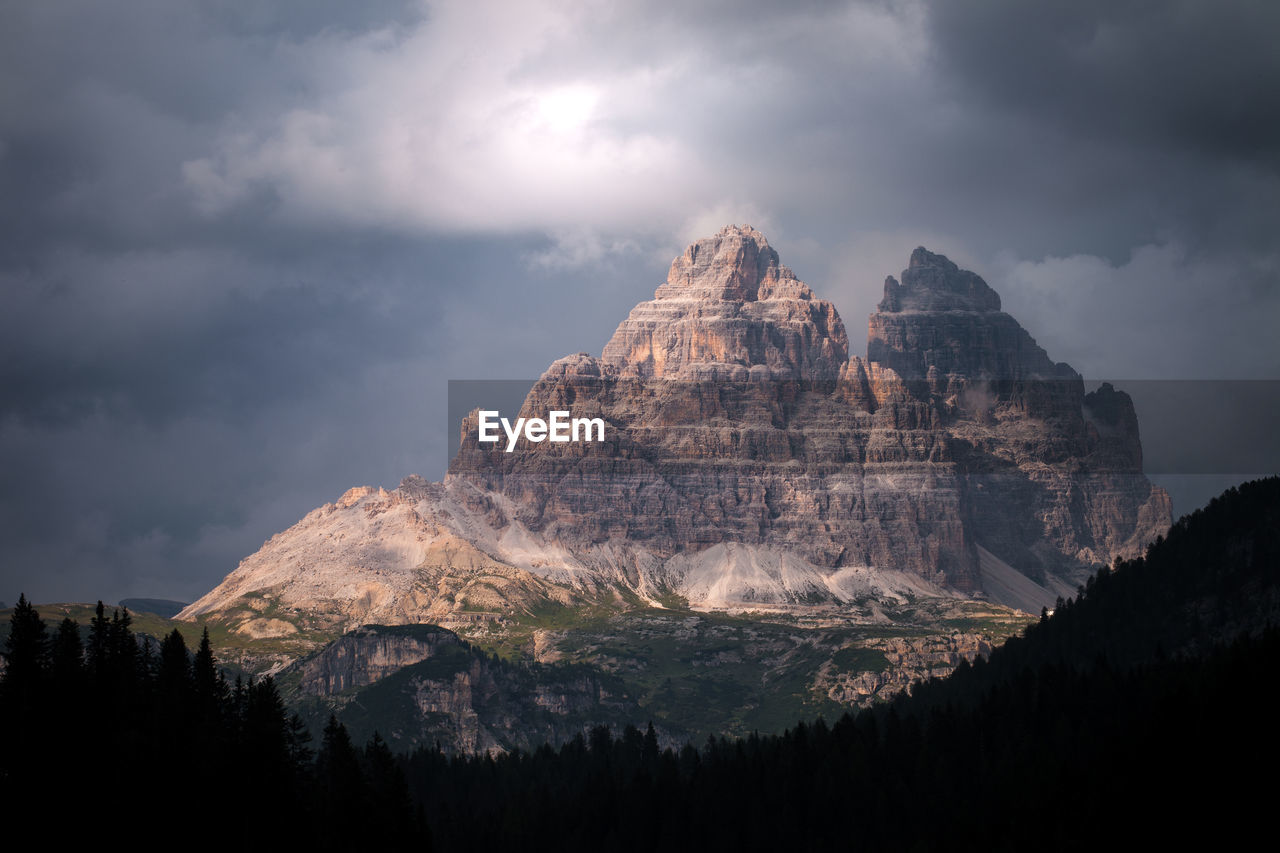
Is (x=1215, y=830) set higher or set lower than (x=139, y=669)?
lower

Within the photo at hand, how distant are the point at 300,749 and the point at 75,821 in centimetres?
3185

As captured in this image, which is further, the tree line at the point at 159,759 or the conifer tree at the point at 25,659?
the conifer tree at the point at 25,659

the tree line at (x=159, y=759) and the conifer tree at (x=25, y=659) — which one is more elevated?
the conifer tree at (x=25, y=659)

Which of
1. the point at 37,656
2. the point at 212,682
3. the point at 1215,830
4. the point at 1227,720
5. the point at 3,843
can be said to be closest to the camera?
the point at 3,843

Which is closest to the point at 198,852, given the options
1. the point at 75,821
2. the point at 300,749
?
the point at 75,821

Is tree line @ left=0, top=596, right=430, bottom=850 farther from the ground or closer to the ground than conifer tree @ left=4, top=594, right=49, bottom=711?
closer to the ground

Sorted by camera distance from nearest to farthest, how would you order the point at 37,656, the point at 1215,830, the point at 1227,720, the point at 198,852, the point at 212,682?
the point at 198,852 < the point at 37,656 < the point at 212,682 < the point at 1215,830 < the point at 1227,720

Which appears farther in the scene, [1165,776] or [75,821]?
[1165,776]

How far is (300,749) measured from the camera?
172 metres

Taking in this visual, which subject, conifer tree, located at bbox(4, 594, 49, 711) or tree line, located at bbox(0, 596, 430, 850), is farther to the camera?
conifer tree, located at bbox(4, 594, 49, 711)

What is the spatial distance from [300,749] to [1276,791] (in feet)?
376

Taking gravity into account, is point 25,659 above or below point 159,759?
above

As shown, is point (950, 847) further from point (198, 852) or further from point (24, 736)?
point (24, 736)

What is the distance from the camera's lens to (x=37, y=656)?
520ft
